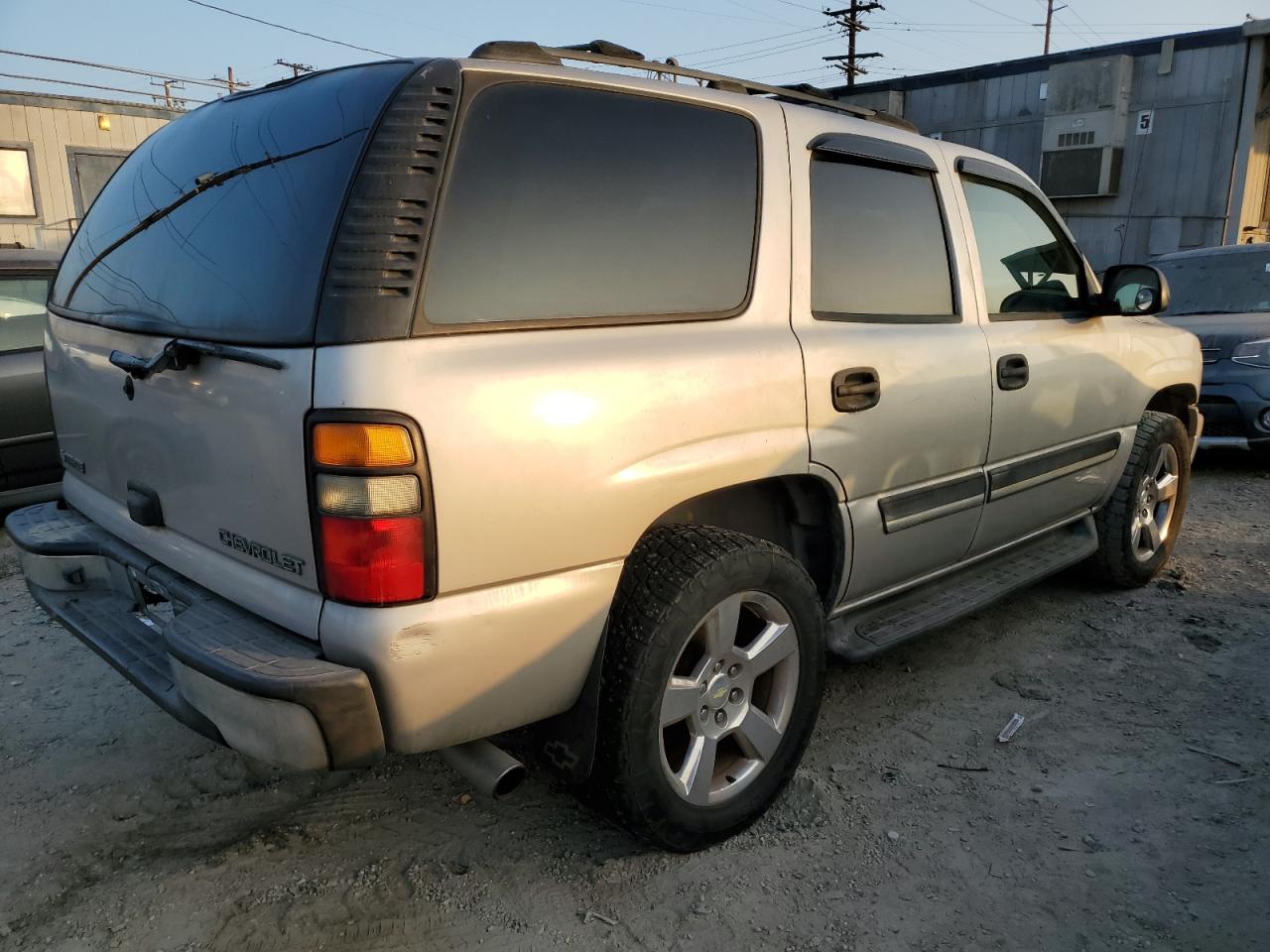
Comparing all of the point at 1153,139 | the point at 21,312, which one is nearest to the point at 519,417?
the point at 21,312

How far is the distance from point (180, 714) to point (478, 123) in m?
1.44

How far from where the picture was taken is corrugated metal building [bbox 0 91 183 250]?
19109mm

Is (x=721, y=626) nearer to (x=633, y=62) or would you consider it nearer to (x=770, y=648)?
(x=770, y=648)

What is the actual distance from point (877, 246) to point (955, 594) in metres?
1.28

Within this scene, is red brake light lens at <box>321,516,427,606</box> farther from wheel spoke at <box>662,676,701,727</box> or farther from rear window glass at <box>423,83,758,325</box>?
wheel spoke at <box>662,676,701,727</box>

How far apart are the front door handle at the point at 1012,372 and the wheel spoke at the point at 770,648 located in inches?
51.3

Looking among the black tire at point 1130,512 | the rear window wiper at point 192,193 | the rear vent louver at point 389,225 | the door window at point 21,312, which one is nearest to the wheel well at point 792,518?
the rear vent louver at point 389,225

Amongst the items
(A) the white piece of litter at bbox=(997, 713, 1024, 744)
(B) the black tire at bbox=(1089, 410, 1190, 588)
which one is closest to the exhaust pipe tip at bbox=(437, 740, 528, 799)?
(A) the white piece of litter at bbox=(997, 713, 1024, 744)

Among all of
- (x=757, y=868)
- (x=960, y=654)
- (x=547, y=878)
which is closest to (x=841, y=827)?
(x=757, y=868)

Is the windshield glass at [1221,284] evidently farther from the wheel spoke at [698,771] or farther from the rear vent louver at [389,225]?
the rear vent louver at [389,225]

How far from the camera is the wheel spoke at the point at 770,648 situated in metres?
2.46

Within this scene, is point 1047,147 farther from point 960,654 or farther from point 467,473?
point 467,473

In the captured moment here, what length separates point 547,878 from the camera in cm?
236

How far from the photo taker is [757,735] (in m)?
2.51
